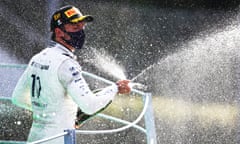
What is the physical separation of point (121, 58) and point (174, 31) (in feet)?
3.53

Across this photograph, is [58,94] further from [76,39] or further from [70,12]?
[70,12]

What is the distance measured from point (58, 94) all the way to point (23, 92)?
37cm

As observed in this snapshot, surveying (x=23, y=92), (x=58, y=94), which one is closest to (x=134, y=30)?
(x=23, y=92)

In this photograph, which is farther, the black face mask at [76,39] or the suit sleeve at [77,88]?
the black face mask at [76,39]

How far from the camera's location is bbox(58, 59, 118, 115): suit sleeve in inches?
144

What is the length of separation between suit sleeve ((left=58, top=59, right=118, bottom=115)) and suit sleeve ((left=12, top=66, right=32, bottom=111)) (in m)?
0.34

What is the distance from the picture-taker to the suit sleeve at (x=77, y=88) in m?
3.66

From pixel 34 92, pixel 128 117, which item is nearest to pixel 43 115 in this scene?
pixel 34 92

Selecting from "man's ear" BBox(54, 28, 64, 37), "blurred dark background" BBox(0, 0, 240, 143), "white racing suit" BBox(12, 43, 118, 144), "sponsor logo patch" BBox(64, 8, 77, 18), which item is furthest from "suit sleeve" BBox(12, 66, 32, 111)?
"blurred dark background" BBox(0, 0, 240, 143)

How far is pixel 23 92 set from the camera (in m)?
4.02

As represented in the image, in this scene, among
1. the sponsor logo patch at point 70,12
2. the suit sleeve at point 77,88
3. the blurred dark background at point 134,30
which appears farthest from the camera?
the blurred dark background at point 134,30

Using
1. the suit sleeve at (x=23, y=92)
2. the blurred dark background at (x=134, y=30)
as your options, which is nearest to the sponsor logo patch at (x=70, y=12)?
the suit sleeve at (x=23, y=92)

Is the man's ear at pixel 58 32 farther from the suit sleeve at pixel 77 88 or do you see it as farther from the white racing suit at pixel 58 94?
the suit sleeve at pixel 77 88

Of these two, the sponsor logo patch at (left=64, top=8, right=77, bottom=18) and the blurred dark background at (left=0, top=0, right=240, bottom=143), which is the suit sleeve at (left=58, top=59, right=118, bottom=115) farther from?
the blurred dark background at (left=0, top=0, right=240, bottom=143)
